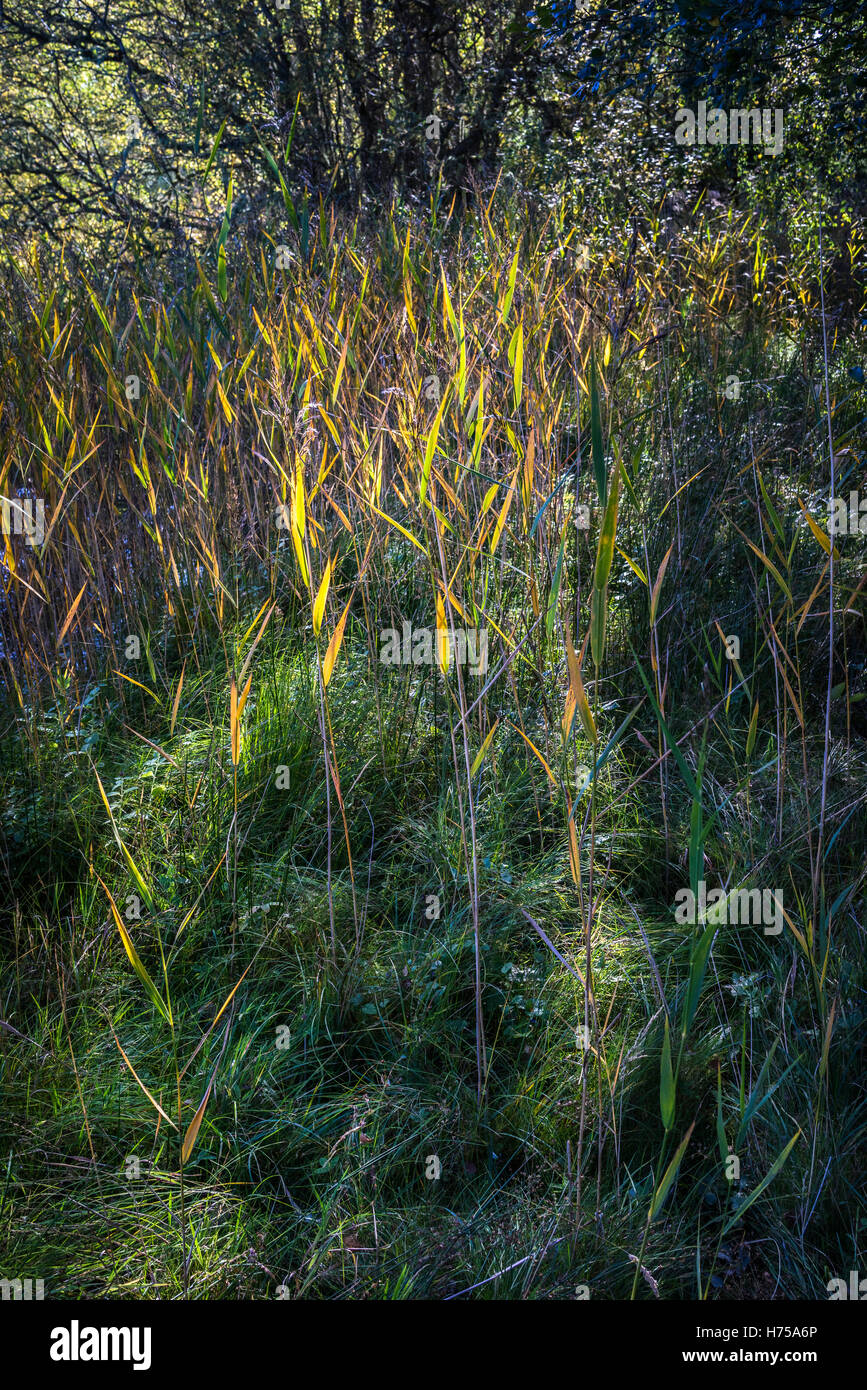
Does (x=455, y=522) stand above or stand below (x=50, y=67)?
below

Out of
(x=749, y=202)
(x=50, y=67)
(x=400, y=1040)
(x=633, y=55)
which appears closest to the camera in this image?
(x=400, y=1040)

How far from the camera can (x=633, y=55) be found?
3.23 metres

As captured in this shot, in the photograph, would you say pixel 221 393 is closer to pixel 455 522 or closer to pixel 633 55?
pixel 455 522

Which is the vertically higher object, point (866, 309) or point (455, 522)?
point (866, 309)

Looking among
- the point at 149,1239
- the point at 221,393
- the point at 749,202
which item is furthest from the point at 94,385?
the point at 749,202

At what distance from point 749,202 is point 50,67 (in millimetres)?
6269

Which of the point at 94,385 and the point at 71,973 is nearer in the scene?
the point at 71,973

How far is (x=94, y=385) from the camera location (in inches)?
118

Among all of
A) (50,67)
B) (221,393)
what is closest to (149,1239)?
(221,393)

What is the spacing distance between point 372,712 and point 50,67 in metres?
8.15

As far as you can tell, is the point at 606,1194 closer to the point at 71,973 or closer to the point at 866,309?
the point at 71,973

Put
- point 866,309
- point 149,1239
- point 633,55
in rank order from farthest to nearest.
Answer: point 633,55, point 866,309, point 149,1239

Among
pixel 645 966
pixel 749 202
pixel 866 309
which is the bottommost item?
pixel 645 966

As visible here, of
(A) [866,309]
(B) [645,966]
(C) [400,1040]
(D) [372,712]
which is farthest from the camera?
(A) [866,309]
